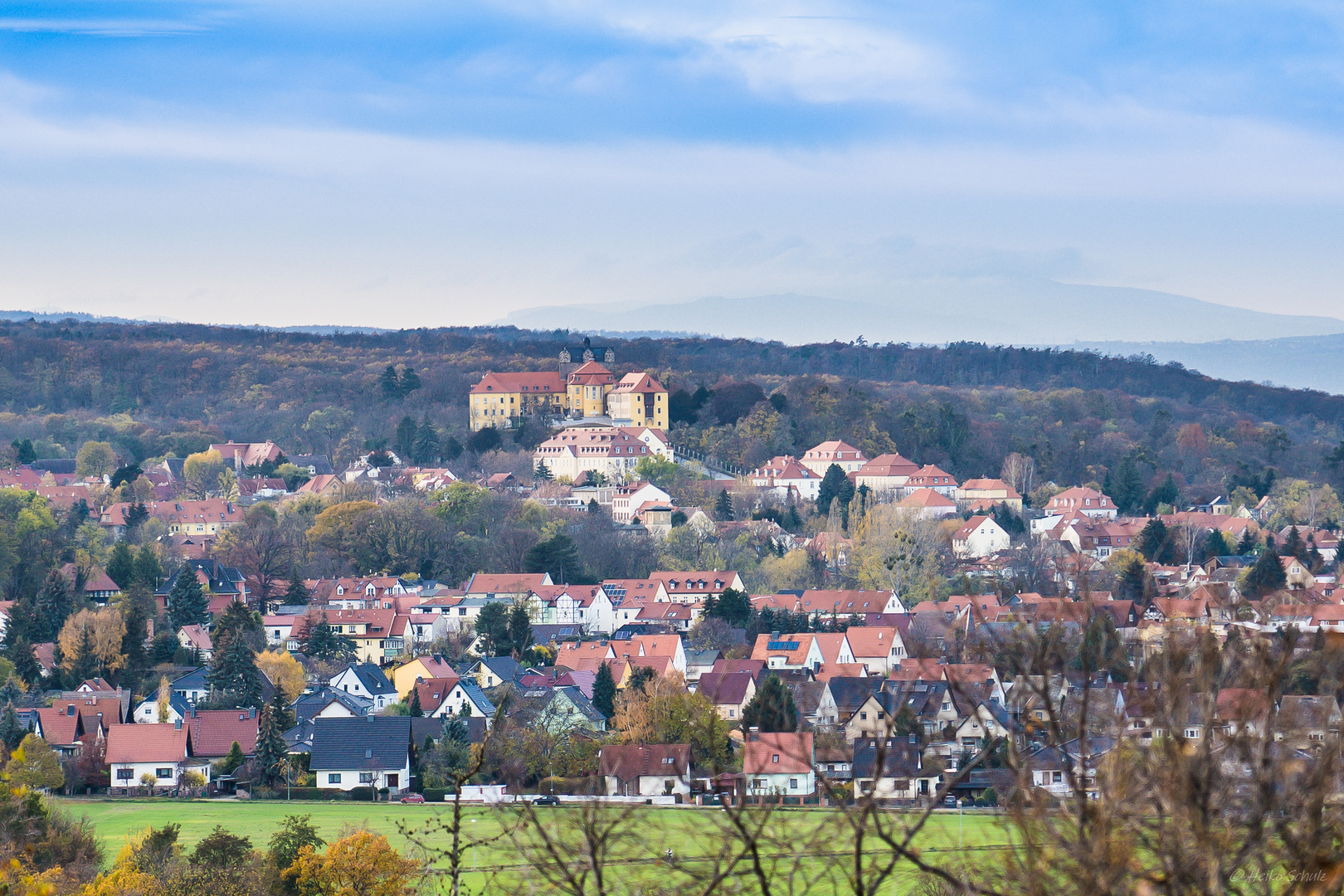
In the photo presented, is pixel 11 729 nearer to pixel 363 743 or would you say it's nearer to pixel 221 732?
pixel 221 732

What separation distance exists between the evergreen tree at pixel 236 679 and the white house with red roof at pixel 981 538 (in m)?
25.0

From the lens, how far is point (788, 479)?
6234cm

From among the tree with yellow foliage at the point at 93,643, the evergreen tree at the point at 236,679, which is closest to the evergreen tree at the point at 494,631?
the evergreen tree at the point at 236,679

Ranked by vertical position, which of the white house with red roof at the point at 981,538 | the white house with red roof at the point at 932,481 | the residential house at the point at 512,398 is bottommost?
the white house with red roof at the point at 981,538

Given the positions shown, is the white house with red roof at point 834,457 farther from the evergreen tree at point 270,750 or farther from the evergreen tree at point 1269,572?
the evergreen tree at point 270,750

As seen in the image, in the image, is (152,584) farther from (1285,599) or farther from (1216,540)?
(1285,599)

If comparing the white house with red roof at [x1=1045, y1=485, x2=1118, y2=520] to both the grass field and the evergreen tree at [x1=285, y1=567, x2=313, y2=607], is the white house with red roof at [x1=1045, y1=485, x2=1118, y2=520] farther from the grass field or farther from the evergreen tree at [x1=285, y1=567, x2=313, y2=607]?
the grass field

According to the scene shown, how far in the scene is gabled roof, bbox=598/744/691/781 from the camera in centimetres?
2286

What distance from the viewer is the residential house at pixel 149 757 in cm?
2572

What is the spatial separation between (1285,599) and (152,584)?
3874 cm

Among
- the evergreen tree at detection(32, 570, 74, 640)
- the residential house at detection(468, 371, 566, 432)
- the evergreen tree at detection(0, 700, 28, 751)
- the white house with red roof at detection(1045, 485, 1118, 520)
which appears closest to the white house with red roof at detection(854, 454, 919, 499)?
the white house with red roof at detection(1045, 485, 1118, 520)

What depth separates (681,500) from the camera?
57.4 m

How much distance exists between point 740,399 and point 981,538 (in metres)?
22.5

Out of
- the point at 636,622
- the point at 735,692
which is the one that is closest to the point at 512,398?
the point at 636,622
